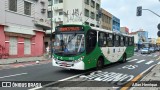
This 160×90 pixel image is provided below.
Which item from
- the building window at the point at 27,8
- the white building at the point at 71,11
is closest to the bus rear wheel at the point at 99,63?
the building window at the point at 27,8

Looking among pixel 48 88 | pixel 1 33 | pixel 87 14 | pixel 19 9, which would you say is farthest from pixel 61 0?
pixel 48 88

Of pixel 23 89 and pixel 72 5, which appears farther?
pixel 72 5

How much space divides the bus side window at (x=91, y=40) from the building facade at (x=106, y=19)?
55.5 meters

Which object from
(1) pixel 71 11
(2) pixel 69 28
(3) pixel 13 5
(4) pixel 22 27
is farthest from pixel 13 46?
(1) pixel 71 11

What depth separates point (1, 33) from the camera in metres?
25.3

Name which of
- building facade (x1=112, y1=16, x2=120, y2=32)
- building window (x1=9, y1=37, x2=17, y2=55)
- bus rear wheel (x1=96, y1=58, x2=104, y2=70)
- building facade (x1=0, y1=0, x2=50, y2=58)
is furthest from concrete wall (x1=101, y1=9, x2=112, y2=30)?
bus rear wheel (x1=96, y1=58, x2=104, y2=70)

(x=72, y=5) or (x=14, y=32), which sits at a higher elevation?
(x=72, y=5)

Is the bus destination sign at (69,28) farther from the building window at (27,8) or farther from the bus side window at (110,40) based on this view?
the building window at (27,8)

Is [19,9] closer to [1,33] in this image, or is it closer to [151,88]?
[1,33]

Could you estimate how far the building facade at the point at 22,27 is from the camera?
2608 centimetres

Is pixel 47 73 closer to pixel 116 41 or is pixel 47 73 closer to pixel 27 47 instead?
pixel 116 41

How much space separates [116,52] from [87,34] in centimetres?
669

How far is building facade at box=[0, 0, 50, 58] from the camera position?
85.6 feet

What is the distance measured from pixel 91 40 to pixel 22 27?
15956mm
